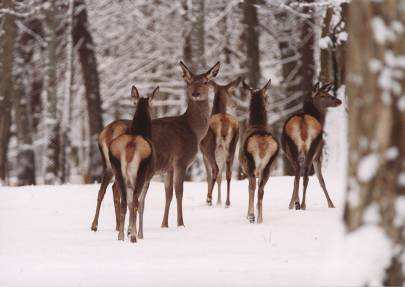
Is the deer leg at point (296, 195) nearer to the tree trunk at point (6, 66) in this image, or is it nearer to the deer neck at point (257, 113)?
the deer neck at point (257, 113)

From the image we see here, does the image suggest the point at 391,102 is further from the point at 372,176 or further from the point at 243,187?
the point at 243,187

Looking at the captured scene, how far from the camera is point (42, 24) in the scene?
99.2ft

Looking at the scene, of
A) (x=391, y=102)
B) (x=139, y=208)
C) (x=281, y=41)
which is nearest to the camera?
(x=391, y=102)

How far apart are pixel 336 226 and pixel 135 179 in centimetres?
266

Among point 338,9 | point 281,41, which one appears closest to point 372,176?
point 338,9

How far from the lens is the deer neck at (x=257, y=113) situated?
43.7 ft

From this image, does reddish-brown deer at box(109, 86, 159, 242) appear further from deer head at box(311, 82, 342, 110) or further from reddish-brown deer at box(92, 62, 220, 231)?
deer head at box(311, 82, 342, 110)

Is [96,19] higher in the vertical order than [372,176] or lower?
higher

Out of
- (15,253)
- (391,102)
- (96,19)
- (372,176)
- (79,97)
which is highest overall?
(96,19)

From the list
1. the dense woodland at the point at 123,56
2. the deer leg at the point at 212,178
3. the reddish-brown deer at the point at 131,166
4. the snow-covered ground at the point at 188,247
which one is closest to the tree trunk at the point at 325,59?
the snow-covered ground at the point at 188,247

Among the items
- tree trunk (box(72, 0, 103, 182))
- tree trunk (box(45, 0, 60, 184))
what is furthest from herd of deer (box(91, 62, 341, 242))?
tree trunk (box(45, 0, 60, 184))

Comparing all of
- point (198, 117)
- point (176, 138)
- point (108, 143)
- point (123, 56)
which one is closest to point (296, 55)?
point (123, 56)

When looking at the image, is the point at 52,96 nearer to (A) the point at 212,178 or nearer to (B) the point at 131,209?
(A) the point at 212,178

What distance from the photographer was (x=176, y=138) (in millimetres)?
12445
